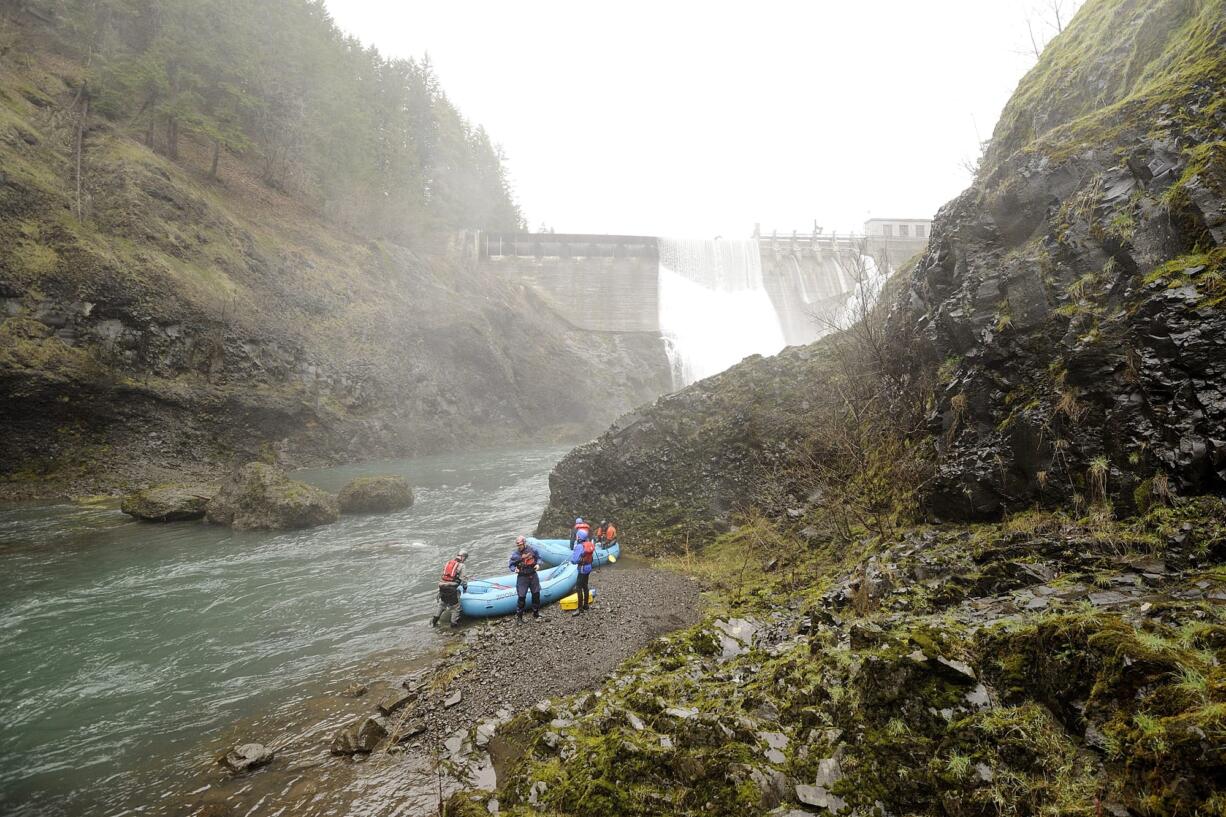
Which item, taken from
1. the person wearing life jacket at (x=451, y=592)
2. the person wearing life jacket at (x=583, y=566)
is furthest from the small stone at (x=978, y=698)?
the person wearing life jacket at (x=451, y=592)

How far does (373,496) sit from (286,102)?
3579cm

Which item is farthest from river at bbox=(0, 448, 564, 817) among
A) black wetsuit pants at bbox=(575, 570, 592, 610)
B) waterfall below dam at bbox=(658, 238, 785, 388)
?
waterfall below dam at bbox=(658, 238, 785, 388)

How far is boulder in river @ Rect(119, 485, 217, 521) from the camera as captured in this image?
18453 mm

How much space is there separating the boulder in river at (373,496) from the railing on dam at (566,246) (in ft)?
135

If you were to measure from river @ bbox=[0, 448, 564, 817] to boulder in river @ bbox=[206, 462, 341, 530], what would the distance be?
2.05 ft

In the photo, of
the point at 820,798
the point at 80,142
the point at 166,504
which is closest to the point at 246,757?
the point at 820,798

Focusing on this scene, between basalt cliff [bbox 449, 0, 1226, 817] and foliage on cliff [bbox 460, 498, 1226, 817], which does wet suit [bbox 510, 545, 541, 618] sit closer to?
basalt cliff [bbox 449, 0, 1226, 817]

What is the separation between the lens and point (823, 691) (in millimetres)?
4832

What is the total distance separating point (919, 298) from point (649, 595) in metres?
8.40

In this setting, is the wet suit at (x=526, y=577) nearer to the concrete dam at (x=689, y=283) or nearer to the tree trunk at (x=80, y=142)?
the tree trunk at (x=80, y=142)

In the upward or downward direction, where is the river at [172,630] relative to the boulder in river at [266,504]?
downward

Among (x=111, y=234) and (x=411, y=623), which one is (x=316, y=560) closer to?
(x=411, y=623)

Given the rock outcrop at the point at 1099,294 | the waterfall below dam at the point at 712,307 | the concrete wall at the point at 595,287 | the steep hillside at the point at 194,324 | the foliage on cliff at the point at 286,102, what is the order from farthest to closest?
the concrete wall at the point at 595,287
the waterfall below dam at the point at 712,307
the foliage on cliff at the point at 286,102
the steep hillside at the point at 194,324
the rock outcrop at the point at 1099,294

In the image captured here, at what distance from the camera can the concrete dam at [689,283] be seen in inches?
2195
